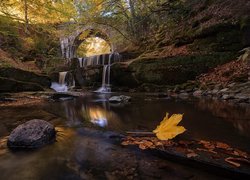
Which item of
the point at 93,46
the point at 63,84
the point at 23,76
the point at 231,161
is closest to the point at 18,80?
the point at 23,76

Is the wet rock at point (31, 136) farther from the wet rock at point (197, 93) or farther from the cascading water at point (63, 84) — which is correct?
the cascading water at point (63, 84)

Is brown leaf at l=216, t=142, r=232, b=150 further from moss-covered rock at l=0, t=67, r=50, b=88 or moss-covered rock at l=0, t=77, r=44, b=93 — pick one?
moss-covered rock at l=0, t=67, r=50, b=88

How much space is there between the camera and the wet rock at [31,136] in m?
2.88

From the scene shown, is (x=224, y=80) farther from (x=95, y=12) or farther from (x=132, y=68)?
(x=95, y=12)

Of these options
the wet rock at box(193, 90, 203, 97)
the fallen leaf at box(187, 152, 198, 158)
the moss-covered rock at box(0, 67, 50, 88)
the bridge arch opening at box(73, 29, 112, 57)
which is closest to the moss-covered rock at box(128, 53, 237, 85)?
the wet rock at box(193, 90, 203, 97)

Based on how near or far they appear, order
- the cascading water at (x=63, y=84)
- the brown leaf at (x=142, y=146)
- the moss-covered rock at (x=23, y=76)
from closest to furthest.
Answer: the brown leaf at (x=142, y=146)
the moss-covered rock at (x=23, y=76)
the cascading water at (x=63, y=84)

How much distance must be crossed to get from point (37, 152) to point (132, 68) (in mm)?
8992

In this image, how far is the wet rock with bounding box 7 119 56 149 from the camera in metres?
Answer: 2.88

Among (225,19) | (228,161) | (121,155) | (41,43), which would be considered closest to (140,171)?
(121,155)

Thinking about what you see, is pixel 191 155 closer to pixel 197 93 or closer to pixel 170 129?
pixel 170 129

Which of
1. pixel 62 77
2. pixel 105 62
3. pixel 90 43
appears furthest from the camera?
pixel 90 43

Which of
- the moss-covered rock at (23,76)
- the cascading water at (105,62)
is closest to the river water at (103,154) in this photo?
the moss-covered rock at (23,76)

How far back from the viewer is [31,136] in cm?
292

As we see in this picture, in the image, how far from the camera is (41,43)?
1820 centimetres
